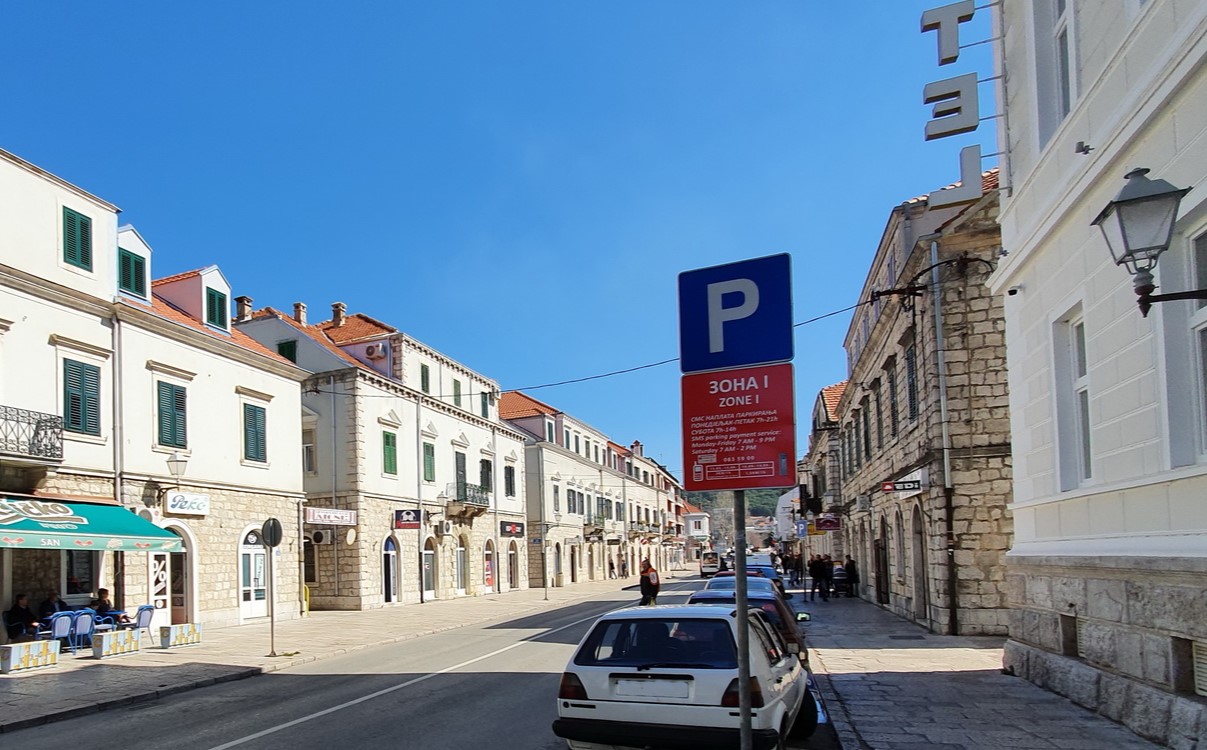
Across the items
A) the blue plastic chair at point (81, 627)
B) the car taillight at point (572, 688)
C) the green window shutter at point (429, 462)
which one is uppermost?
the green window shutter at point (429, 462)

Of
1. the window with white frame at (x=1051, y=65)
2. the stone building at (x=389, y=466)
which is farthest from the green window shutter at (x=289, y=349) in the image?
the window with white frame at (x=1051, y=65)

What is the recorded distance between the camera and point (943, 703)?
1046 cm

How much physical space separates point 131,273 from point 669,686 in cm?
1964

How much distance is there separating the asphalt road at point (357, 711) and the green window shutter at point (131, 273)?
34.8 ft

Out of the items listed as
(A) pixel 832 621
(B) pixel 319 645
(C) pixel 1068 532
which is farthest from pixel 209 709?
(A) pixel 832 621

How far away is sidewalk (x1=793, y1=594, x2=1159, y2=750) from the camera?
27.5 ft

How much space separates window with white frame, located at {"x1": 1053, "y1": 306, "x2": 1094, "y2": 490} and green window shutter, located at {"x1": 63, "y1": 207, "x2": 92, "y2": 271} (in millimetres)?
19018

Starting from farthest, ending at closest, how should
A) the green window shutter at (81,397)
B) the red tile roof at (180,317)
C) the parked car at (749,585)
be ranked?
the red tile roof at (180,317) → the green window shutter at (81,397) → the parked car at (749,585)

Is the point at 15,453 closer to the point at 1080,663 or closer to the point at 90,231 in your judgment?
the point at 90,231

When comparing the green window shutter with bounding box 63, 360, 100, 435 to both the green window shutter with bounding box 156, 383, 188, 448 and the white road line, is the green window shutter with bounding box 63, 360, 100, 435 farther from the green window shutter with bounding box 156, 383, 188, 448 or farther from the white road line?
the white road line

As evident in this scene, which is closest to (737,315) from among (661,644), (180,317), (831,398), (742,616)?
(742,616)

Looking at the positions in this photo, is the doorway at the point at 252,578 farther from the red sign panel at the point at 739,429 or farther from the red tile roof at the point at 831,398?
the red tile roof at the point at 831,398

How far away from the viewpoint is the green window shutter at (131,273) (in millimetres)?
21391

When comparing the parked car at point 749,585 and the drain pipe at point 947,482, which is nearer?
the parked car at point 749,585
